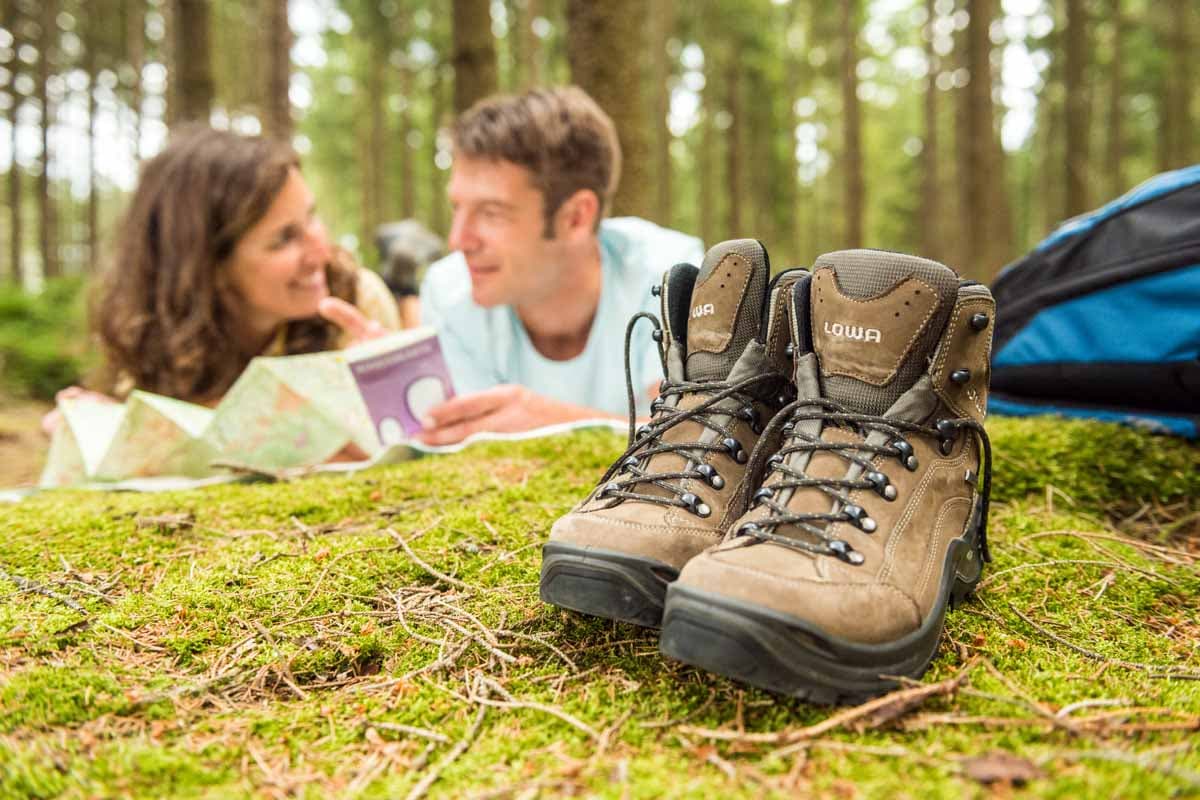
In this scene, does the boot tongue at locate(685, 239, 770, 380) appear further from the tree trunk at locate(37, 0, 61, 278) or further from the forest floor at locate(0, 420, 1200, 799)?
the tree trunk at locate(37, 0, 61, 278)

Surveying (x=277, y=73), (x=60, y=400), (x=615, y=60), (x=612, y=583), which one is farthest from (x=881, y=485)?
(x=277, y=73)

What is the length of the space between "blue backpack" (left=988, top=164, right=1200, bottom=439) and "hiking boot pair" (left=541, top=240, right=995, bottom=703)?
3.99ft

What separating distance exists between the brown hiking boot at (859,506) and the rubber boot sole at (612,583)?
138 mm

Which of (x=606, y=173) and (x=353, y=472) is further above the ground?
(x=606, y=173)

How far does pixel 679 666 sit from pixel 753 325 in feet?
2.22

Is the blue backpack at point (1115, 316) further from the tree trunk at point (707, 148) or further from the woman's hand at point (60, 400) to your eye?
the tree trunk at point (707, 148)

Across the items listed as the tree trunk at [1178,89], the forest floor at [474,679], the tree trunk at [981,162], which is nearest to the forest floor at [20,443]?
the forest floor at [474,679]

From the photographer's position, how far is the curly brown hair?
Answer: 12.3ft

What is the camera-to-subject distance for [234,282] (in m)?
3.98

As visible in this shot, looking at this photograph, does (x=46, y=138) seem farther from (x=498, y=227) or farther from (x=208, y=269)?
Answer: (x=498, y=227)

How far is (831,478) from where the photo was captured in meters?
→ 1.31

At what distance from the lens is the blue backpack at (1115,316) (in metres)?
2.32

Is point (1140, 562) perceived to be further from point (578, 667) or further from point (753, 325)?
point (578, 667)

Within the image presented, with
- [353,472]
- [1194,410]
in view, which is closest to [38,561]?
[353,472]
